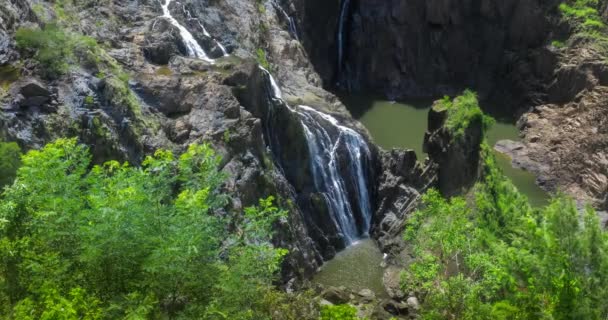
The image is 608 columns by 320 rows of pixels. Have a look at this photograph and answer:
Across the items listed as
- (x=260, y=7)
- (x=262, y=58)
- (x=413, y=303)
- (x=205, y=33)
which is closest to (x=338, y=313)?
(x=413, y=303)

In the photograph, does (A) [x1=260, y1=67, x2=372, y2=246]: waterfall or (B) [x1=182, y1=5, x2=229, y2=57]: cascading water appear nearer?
(B) [x1=182, y1=5, x2=229, y2=57]: cascading water

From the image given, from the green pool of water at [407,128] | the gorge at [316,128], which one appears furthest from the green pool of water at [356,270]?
the green pool of water at [407,128]

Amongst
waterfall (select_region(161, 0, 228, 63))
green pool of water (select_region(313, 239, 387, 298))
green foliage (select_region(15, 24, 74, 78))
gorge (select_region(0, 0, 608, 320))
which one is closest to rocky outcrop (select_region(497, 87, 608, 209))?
gorge (select_region(0, 0, 608, 320))

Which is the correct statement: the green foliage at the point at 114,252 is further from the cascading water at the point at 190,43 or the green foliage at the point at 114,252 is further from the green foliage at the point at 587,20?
the green foliage at the point at 587,20

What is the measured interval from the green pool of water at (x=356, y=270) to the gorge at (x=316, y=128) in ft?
0.38

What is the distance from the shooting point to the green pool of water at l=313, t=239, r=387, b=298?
30453mm

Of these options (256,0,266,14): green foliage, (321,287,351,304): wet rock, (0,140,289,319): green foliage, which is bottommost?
(321,287,351,304): wet rock

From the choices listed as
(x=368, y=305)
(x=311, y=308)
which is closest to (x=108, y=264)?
(x=311, y=308)

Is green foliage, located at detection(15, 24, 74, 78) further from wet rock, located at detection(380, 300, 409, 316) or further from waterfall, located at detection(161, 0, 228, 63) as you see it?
wet rock, located at detection(380, 300, 409, 316)

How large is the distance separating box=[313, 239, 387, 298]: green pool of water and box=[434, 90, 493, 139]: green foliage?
7648 millimetres

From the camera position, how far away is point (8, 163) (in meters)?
17.8

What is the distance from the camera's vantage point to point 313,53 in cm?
5191

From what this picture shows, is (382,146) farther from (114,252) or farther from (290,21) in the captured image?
(114,252)

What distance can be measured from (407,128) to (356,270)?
1981 cm
